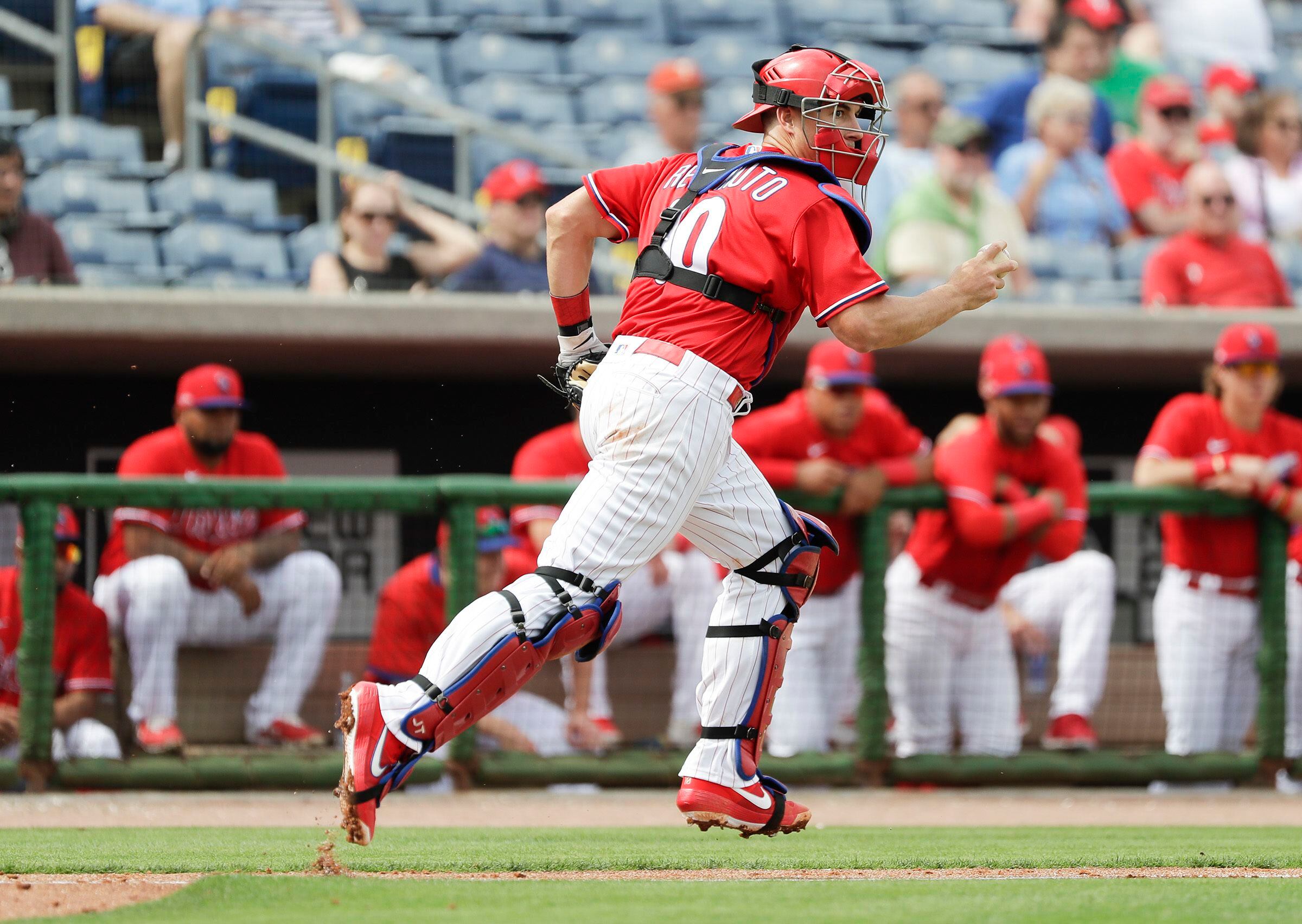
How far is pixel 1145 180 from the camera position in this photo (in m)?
9.32

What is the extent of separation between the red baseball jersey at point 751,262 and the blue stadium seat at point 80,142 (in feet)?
16.8

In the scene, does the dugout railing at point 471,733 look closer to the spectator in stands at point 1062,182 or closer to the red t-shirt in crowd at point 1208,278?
the red t-shirt in crowd at point 1208,278

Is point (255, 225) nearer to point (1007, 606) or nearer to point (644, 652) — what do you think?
point (644, 652)

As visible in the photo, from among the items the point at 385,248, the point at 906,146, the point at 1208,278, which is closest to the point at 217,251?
the point at 385,248

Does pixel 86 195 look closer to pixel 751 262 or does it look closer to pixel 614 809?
pixel 614 809

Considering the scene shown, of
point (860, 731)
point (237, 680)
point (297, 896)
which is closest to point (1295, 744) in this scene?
point (860, 731)

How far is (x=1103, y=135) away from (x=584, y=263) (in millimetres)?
6849

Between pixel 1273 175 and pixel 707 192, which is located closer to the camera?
→ pixel 707 192

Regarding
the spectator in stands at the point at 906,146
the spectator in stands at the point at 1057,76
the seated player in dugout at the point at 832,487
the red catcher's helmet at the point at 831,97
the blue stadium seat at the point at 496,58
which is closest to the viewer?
the red catcher's helmet at the point at 831,97

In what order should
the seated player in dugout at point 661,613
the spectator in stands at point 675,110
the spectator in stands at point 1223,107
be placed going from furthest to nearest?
the spectator in stands at point 1223,107 → the spectator in stands at point 675,110 → the seated player in dugout at point 661,613

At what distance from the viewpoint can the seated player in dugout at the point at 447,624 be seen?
19.3ft

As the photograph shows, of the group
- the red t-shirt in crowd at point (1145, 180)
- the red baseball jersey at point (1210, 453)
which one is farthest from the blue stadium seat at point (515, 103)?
the red baseball jersey at point (1210, 453)

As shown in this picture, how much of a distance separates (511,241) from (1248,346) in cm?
321

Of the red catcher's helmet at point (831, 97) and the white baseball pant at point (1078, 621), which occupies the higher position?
the red catcher's helmet at point (831, 97)
